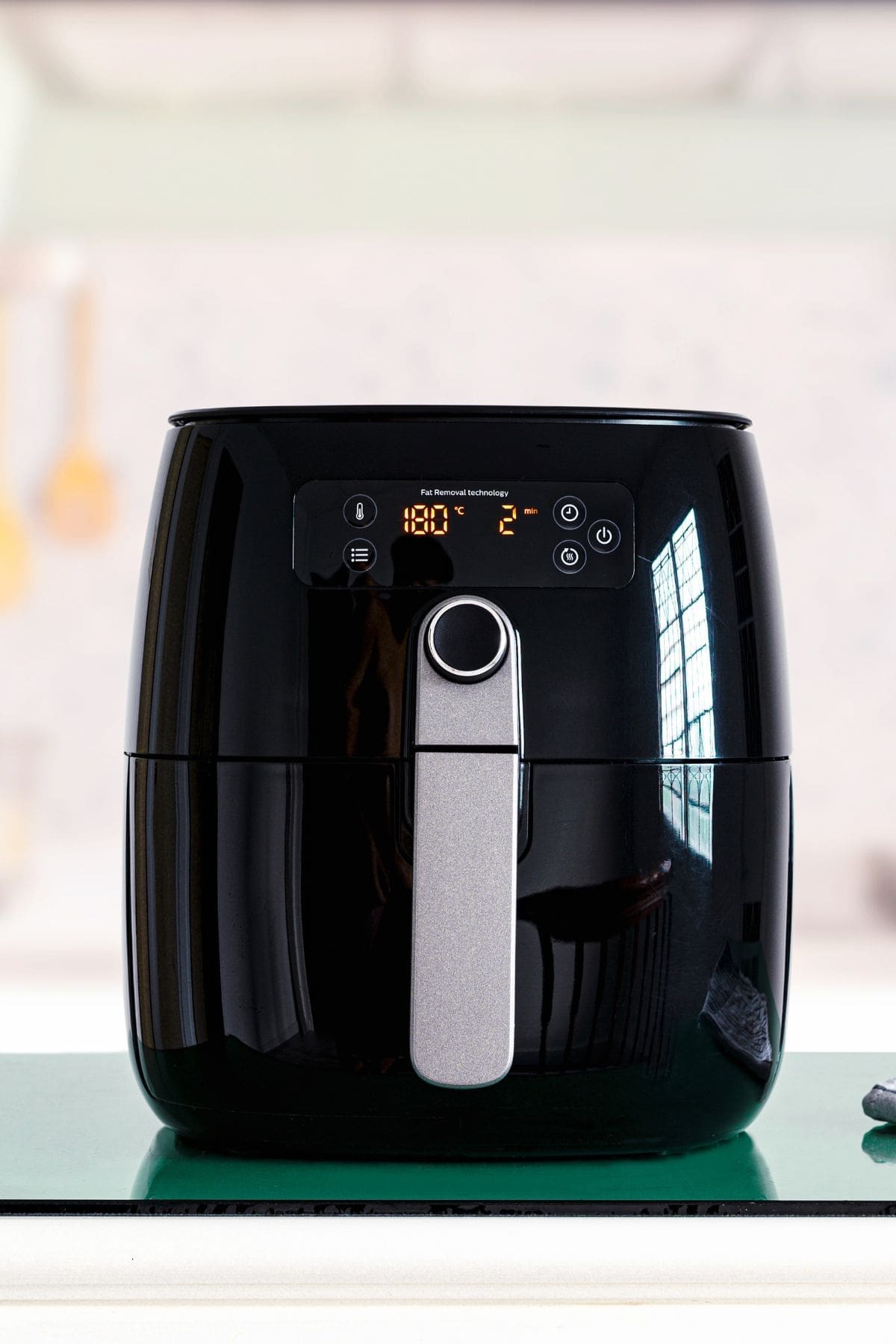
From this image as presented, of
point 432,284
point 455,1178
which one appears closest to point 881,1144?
point 455,1178

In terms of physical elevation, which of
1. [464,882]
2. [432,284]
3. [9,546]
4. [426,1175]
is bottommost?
[426,1175]

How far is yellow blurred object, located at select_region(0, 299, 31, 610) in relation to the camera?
1.56 m

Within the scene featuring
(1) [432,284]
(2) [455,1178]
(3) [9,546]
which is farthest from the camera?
(3) [9,546]

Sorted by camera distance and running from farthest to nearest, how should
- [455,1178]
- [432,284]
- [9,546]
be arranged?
[9,546] < [432,284] < [455,1178]

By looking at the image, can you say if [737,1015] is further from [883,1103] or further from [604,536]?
[604,536]

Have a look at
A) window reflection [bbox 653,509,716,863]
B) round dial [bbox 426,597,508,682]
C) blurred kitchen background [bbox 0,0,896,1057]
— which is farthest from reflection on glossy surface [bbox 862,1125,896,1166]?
blurred kitchen background [bbox 0,0,896,1057]

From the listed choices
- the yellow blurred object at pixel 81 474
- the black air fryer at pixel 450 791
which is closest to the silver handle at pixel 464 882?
the black air fryer at pixel 450 791

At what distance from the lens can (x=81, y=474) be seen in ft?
5.17

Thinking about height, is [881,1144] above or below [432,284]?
below

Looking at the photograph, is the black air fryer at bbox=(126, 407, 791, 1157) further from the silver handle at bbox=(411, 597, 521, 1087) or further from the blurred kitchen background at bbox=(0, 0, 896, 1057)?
the blurred kitchen background at bbox=(0, 0, 896, 1057)

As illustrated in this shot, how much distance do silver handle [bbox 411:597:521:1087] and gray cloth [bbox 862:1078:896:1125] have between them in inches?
7.3

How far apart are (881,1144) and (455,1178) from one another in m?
0.19

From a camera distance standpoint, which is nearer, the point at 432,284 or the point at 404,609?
the point at 404,609

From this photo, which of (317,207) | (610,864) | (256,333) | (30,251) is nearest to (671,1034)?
(610,864)
